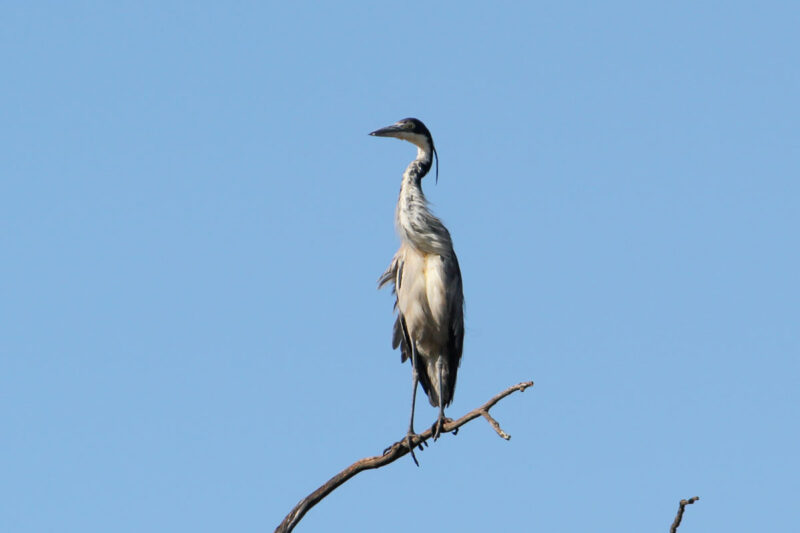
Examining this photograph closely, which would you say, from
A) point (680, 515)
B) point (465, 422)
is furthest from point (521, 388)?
point (680, 515)

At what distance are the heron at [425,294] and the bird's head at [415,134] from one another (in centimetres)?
27

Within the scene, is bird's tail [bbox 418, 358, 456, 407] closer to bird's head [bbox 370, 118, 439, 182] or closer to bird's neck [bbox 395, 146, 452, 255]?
bird's neck [bbox 395, 146, 452, 255]

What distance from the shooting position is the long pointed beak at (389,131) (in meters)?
12.2

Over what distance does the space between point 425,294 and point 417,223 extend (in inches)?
25.1

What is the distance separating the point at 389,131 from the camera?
12250 mm

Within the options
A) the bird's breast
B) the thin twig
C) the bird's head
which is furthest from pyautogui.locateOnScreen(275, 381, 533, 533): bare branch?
the bird's head

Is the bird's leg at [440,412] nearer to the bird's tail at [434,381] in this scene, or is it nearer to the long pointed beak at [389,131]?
the bird's tail at [434,381]

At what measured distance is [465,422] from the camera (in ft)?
27.3

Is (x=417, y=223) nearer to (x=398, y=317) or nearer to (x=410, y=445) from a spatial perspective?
(x=398, y=317)

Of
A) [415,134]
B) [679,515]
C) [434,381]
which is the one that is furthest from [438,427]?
[679,515]

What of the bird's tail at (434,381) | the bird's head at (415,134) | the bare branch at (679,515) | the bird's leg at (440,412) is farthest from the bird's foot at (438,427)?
the bare branch at (679,515)

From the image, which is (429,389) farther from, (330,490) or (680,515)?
(680,515)

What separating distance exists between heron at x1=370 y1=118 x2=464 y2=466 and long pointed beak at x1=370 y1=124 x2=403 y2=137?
0.52 meters

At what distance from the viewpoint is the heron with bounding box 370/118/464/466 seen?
11172 mm
